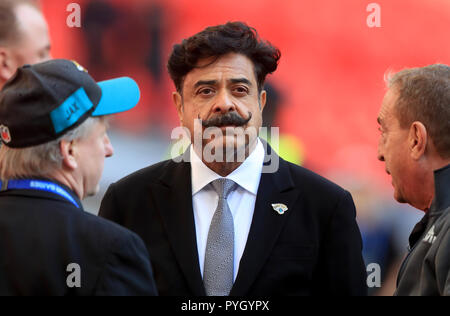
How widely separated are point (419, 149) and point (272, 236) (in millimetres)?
618

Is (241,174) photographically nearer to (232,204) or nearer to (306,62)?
(232,204)

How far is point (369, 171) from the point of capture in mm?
3469

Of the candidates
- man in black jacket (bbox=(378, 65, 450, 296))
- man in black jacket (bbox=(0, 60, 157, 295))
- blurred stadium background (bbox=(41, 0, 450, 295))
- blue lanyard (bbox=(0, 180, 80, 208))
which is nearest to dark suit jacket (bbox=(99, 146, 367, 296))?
man in black jacket (bbox=(378, 65, 450, 296))

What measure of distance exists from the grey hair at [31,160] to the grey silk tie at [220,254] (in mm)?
769

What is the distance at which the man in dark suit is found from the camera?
7.11ft

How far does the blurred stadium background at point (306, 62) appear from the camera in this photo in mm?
3457

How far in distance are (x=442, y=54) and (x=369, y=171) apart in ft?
2.73

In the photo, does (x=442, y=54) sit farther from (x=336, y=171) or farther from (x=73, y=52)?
(x=73, y=52)
